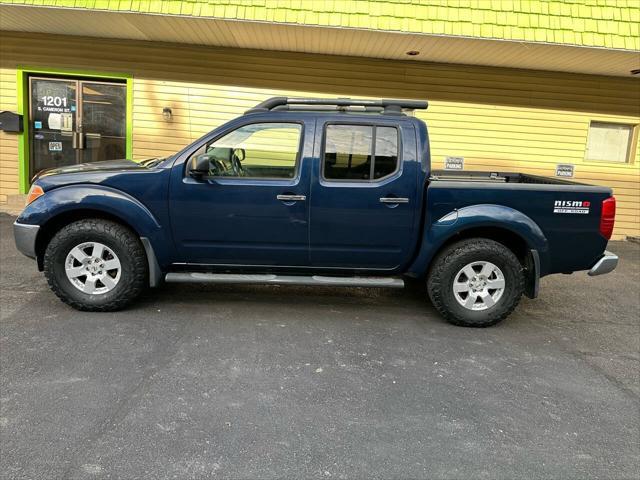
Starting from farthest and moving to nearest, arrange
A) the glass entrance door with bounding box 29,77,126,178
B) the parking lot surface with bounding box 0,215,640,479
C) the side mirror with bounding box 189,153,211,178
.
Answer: the glass entrance door with bounding box 29,77,126,178
the side mirror with bounding box 189,153,211,178
the parking lot surface with bounding box 0,215,640,479

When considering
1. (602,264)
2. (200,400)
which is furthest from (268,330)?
(602,264)

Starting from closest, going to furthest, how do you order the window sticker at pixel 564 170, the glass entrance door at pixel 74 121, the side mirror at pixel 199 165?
the side mirror at pixel 199 165 → the glass entrance door at pixel 74 121 → the window sticker at pixel 564 170

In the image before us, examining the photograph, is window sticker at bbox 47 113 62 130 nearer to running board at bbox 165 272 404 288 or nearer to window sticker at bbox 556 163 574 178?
running board at bbox 165 272 404 288

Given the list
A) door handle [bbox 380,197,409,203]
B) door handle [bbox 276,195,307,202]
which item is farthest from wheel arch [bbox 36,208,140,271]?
door handle [bbox 380,197,409,203]

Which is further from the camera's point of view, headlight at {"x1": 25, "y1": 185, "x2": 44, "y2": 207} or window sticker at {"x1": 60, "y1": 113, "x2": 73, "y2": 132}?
window sticker at {"x1": 60, "y1": 113, "x2": 73, "y2": 132}

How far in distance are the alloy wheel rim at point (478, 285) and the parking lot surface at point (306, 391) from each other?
30cm

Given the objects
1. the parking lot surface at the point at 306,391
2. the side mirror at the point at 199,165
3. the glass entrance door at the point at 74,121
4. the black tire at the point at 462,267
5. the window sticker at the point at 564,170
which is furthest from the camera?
the window sticker at the point at 564,170

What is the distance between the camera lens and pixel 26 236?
4.61m

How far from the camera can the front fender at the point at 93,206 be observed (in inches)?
179

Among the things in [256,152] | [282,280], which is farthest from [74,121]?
[282,280]

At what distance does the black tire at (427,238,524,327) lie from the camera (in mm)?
4660

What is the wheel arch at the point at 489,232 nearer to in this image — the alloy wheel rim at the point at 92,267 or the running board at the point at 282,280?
the running board at the point at 282,280

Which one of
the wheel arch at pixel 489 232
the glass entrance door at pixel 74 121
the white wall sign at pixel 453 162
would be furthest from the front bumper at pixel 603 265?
the glass entrance door at pixel 74 121

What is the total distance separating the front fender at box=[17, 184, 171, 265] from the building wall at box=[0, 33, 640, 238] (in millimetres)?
4910
